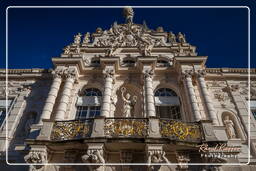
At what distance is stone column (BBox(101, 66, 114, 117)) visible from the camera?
35.2 ft

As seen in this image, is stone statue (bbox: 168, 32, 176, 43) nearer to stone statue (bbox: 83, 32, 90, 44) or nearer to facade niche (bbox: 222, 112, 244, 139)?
stone statue (bbox: 83, 32, 90, 44)

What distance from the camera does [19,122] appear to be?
11.9m

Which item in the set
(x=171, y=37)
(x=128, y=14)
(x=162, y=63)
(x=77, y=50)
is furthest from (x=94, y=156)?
(x=128, y=14)

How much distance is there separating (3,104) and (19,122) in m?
2.63

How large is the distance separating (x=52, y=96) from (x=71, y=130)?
3514 millimetres

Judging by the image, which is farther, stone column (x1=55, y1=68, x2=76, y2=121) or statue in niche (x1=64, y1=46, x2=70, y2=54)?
statue in niche (x1=64, y1=46, x2=70, y2=54)

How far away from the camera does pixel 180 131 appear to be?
8.99 m

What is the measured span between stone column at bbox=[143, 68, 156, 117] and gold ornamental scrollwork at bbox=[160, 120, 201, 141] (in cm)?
144

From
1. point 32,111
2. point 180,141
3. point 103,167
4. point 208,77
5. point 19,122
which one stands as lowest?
point 103,167

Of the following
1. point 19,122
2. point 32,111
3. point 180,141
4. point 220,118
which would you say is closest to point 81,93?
point 32,111

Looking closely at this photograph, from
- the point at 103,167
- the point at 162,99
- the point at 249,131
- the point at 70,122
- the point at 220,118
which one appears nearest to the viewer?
the point at 103,167

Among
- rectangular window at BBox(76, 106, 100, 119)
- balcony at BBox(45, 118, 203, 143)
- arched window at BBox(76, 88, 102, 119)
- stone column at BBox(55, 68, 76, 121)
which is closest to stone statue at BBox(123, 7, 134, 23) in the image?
stone column at BBox(55, 68, 76, 121)

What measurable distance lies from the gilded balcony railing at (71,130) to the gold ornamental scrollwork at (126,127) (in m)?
1.08

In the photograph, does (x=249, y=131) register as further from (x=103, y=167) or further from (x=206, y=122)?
(x=103, y=167)
